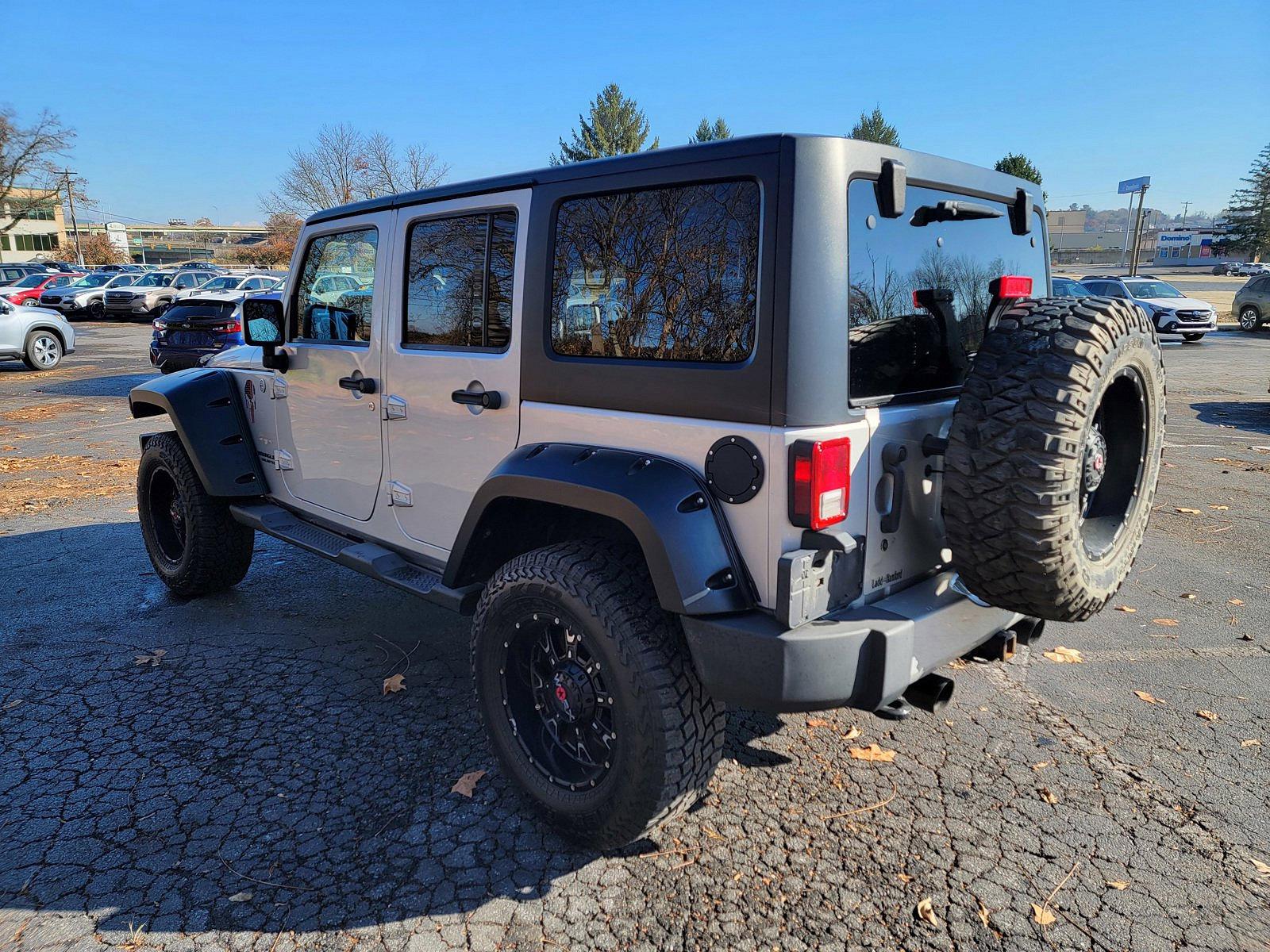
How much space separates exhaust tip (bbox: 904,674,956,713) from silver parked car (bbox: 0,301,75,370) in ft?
62.7

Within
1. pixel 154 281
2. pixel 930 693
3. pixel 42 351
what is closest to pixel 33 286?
pixel 154 281

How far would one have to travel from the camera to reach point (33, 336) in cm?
1661

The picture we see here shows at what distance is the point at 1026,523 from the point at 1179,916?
1244mm

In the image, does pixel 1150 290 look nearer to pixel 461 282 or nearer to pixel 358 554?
pixel 461 282

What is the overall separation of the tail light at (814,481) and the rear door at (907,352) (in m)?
0.21

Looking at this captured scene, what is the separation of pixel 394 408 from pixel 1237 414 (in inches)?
455

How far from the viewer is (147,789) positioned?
120 inches

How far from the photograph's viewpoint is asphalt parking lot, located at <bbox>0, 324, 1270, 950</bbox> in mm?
2410

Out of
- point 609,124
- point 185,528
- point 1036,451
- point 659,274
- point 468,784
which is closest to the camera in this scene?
point 1036,451

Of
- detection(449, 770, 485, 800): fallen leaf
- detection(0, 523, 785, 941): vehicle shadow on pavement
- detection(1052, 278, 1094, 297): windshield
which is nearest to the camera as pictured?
detection(0, 523, 785, 941): vehicle shadow on pavement

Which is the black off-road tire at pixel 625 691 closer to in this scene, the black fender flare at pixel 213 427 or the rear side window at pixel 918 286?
the rear side window at pixel 918 286

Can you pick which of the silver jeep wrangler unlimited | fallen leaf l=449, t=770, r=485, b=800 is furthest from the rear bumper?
fallen leaf l=449, t=770, r=485, b=800

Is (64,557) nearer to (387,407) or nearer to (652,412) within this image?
(387,407)

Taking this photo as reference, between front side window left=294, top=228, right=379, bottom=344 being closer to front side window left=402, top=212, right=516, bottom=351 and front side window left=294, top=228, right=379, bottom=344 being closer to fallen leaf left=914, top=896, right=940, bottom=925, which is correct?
front side window left=402, top=212, right=516, bottom=351
